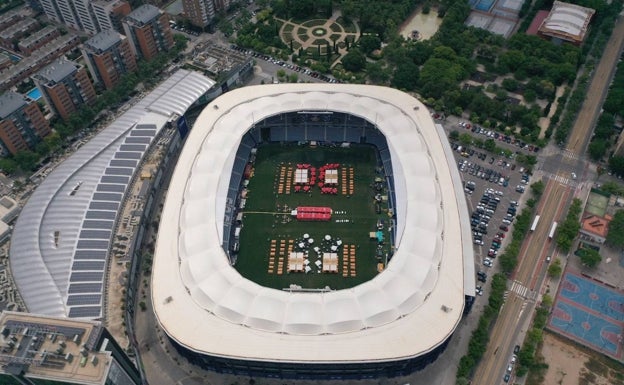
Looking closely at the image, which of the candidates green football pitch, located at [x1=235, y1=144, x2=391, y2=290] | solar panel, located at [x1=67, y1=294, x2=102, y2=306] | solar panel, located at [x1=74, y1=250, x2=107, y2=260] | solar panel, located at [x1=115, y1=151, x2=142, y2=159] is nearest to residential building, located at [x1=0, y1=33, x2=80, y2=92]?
solar panel, located at [x1=115, y1=151, x2=142, y2=159]

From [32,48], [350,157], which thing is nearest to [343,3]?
[350,157]

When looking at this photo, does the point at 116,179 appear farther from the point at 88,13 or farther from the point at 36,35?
the point at 36,35

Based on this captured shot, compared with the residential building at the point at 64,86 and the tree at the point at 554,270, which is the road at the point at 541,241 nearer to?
the tree at the point at 554,270

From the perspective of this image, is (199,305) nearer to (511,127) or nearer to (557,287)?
(557,287)

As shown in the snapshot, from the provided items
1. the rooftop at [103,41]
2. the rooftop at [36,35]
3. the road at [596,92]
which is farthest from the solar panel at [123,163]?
the road at [596,92]

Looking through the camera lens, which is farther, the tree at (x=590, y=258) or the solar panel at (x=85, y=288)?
the tree at (x=590, y=258)
